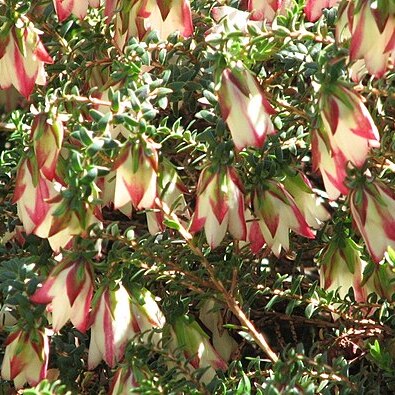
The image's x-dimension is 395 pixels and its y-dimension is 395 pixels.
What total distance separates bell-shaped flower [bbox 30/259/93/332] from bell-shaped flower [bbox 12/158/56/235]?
0.07 m

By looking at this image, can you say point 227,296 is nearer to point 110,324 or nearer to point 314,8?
point 110,324

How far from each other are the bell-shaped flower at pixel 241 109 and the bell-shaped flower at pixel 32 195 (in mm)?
234

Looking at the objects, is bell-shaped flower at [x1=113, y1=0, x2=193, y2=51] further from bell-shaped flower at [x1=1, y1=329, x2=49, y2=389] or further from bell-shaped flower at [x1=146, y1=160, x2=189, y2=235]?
bell-shaped flower at [x1=1, y1=329, x2=49, y2=389]

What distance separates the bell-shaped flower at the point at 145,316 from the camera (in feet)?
3.46

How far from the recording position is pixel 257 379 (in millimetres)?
1175

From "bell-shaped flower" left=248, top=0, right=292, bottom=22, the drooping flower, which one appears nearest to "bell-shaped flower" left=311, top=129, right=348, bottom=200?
the drooping flower

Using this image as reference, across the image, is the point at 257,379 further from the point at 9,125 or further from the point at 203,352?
the point at 9,125

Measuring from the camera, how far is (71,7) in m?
1.15

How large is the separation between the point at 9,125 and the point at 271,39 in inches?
14.8

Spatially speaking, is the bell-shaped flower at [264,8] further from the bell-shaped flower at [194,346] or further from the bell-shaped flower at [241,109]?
the bell-shaped flower at [194,346]

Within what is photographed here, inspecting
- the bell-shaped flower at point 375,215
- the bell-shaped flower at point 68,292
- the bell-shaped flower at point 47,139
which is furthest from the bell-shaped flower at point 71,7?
the bell-shaped flower at point 375,215

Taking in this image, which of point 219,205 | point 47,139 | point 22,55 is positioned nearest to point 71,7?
point 22,55

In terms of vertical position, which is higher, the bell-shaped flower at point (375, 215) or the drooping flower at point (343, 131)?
the drooping flower at point (343, 131)

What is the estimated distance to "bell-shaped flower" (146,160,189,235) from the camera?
41.9 inches
